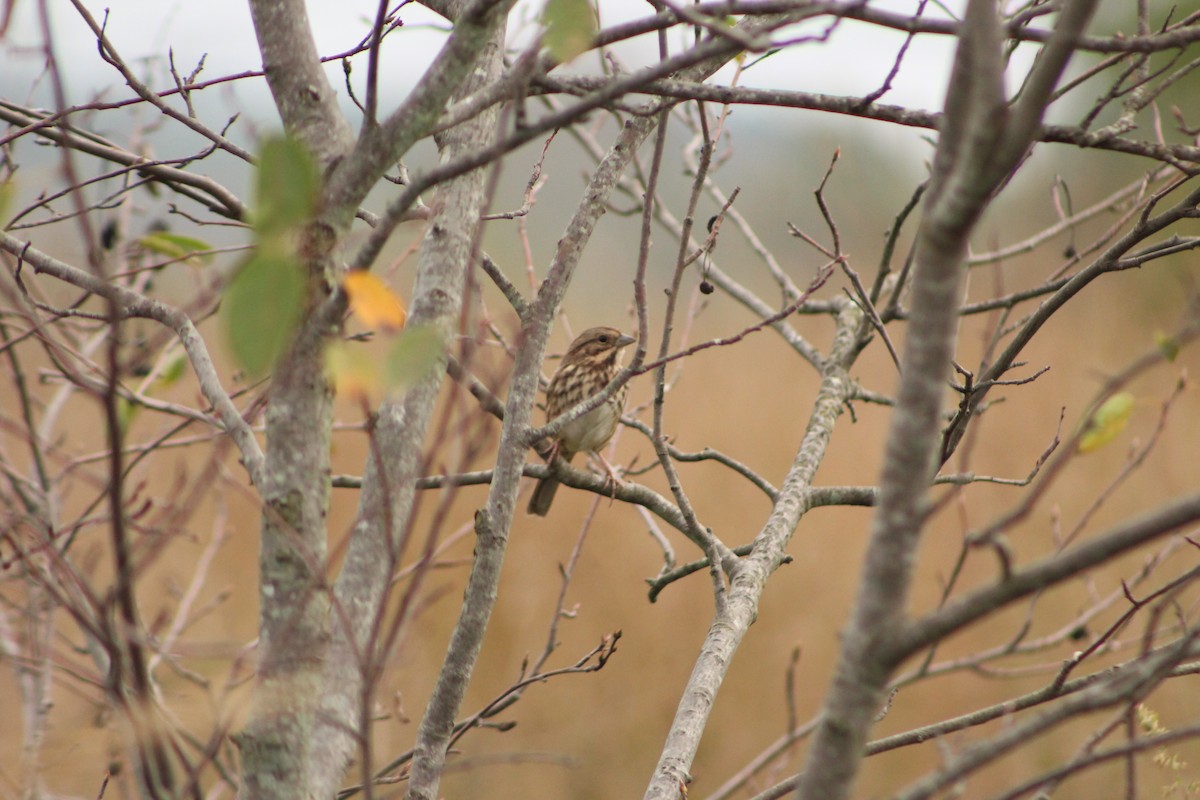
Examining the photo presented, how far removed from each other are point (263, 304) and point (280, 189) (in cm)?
8

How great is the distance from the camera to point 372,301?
0.81 m

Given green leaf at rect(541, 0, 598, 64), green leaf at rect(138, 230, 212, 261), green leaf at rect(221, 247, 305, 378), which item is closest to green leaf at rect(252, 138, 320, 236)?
green leaf at rect(221, 247, 305, 378)

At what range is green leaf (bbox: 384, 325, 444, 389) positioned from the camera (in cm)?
75

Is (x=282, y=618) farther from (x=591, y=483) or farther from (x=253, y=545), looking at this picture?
(x=253, y=545)

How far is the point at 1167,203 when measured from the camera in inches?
285

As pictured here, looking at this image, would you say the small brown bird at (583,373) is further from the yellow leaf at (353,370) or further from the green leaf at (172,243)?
the yellow leaf at (353,370)

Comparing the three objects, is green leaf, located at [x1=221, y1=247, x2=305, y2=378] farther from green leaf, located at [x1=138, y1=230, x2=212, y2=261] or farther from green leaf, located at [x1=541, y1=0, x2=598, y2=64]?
green leaf, located at [x1=138, y1=230, x2=212, y2=261]

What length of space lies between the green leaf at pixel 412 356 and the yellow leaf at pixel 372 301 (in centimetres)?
4

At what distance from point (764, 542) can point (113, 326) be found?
4.89ft

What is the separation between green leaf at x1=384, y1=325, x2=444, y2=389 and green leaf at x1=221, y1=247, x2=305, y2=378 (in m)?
0.08

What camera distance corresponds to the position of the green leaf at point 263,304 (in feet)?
2.25

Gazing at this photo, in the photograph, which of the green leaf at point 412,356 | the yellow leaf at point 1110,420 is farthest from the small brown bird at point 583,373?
the green leaf at point 412,356

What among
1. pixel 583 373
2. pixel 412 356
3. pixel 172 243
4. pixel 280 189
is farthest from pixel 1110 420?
pixel 583 373

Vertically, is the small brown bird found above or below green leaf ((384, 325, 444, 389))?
above
